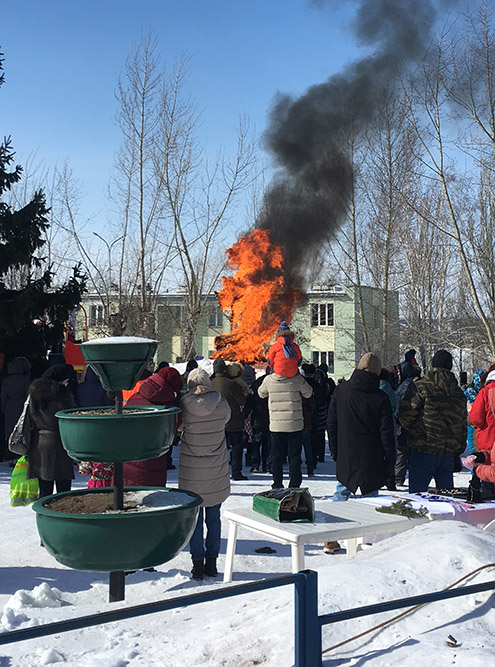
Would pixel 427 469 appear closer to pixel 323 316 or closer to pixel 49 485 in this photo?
pixel 49 485

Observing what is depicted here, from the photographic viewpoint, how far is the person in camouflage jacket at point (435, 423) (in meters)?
7.01

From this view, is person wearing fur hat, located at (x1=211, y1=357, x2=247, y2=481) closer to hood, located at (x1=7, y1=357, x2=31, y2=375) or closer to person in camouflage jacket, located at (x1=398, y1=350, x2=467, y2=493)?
hood, located at (x1=7, y1=357, x2=31, y2=375)

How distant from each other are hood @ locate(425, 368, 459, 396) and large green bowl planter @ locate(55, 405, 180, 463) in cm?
405

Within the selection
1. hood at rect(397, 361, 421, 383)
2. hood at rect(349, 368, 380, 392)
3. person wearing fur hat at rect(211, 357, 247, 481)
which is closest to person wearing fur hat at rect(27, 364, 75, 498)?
hood at rect(349, 368, 380, 392)

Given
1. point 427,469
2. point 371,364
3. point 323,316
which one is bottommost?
point 427,469

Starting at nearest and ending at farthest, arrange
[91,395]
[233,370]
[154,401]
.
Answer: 1. [154,401]
2. [91,395]
3. [233,370]

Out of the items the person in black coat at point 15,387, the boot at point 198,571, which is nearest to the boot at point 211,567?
the boot at point 198,571

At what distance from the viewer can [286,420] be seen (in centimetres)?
894

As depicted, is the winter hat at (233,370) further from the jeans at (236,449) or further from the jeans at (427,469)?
the jeans at (427,469)

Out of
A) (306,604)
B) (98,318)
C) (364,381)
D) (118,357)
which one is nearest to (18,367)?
(364,381)

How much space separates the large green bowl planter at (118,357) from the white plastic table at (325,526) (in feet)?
5.49

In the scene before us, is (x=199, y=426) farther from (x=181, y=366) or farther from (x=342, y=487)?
(x=181, y=366)

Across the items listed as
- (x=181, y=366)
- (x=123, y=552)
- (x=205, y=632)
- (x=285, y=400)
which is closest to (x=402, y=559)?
(x=205, y=632)

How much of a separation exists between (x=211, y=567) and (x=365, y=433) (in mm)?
1948
